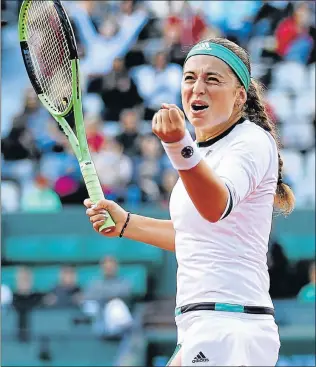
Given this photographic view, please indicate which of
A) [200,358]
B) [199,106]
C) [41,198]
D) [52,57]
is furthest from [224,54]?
[41,198]

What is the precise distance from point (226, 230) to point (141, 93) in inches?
323

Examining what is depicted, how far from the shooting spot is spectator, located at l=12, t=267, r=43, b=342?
8.84 metres

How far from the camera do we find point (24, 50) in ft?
14.1

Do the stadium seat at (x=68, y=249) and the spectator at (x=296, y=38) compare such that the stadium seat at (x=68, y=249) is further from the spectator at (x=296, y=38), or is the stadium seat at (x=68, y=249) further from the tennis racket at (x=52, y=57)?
the tennis racket at (x=52, y=57)

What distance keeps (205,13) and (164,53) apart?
2.63 ft

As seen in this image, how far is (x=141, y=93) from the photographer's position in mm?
11289

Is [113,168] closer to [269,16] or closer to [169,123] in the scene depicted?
[269,16]

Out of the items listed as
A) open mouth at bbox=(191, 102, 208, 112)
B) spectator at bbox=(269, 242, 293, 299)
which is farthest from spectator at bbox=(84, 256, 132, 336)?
open mouth at bbox=(191, 102, 208, 112)

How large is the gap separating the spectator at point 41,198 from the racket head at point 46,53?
5.86 meters

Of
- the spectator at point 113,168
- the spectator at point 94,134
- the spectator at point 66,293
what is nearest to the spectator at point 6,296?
the spectator at point 66,293

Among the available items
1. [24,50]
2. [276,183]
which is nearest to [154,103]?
[24,50]

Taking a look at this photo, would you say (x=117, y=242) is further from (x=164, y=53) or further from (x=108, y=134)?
(x=164, y=53)

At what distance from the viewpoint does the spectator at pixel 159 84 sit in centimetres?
1118

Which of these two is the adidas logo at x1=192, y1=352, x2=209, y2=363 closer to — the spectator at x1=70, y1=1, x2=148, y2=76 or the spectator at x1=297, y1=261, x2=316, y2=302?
the spectator at x1=297, y1=261, x2=316, y2=302
